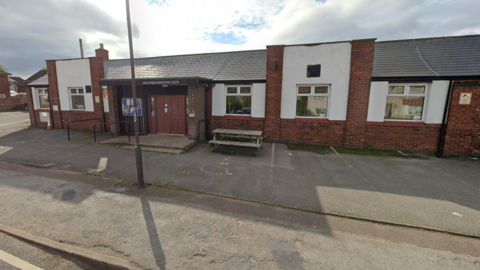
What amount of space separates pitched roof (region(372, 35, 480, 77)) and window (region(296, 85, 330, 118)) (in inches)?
88.1

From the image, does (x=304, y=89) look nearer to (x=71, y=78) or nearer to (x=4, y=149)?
(x=4, y=149)

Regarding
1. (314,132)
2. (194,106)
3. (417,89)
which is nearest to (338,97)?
(314,132)

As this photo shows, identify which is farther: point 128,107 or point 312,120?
point 128,107

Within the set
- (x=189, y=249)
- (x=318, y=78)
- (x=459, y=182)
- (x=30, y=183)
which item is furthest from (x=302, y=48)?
(x=30, y=183)

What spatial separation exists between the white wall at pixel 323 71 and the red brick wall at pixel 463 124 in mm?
3806

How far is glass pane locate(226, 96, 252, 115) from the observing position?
980 centimetres

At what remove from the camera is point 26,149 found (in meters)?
7.89

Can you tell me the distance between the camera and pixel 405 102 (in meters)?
8.25

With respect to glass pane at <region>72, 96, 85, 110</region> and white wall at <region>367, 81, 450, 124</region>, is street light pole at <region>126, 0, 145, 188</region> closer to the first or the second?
white wall at <region>367, 81, 450, 124</region>

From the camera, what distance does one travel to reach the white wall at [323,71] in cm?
837

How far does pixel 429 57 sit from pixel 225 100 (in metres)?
9.35

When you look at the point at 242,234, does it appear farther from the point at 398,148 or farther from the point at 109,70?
the point at 109,70

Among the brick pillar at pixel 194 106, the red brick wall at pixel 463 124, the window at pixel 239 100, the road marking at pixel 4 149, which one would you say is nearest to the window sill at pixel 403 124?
the red brick wall at pixel 463 124

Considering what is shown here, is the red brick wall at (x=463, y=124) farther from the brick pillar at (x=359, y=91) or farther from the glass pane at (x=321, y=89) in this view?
the glass pane at (x=321, y=89)
